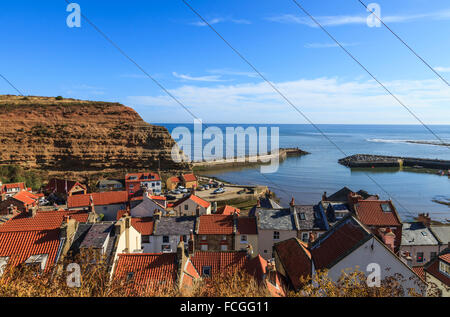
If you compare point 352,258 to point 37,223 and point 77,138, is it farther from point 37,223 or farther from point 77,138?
point 77,138

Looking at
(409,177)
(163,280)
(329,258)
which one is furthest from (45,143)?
(409,177)

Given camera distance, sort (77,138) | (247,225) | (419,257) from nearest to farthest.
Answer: (419,257), (247,225), (77,138)

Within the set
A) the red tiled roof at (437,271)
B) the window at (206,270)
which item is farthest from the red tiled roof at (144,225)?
the red tiled roof at (437,271)

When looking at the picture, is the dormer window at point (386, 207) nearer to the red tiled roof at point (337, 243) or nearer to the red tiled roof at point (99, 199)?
the red tiled roof at point (337, 243)

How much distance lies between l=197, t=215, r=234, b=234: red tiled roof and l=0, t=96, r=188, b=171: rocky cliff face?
56.7 meters

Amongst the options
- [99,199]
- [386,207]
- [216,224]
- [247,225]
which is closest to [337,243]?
[247,225]

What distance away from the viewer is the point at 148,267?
15.0m

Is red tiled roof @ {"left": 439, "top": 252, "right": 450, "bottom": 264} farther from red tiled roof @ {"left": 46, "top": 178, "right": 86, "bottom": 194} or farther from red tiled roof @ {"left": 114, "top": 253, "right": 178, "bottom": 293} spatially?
red tiled roof @ {"left": 46, "top": 178, "right": 86, "bottom": 194}

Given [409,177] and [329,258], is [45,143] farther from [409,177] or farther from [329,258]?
[409,177]

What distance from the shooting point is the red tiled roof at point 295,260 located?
15.8m

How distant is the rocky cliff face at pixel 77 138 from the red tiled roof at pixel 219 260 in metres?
66.3

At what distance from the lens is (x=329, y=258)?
14.1 meters

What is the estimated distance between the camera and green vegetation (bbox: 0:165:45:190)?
2485 inches

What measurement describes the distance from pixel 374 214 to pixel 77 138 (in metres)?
76.5
